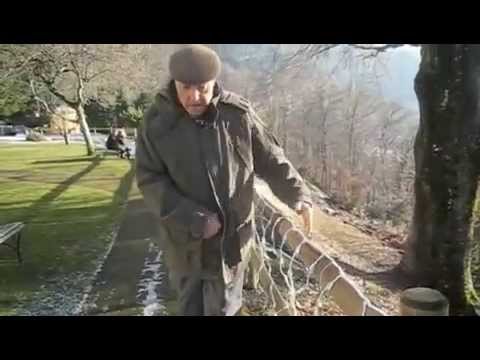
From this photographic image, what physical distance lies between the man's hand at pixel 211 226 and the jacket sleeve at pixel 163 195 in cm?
1

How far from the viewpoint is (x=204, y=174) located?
4.58 ft

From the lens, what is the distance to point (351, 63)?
5.75 feet

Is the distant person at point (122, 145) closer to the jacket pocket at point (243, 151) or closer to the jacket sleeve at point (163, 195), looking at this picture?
the jacket sleeve at point (163, 195)

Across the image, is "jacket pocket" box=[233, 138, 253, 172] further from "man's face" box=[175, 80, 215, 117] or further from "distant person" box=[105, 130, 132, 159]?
"distant person" box=[105, 130, 132, 159]

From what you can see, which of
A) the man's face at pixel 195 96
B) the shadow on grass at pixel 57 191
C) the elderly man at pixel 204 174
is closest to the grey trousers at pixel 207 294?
the elderly man at pixel 204 174

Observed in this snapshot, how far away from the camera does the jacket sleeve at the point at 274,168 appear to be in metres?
1.44

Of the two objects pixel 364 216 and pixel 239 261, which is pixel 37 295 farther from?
pixel 364 216

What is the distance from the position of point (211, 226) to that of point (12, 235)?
0.86 metres
